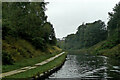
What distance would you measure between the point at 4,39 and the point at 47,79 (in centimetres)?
1648

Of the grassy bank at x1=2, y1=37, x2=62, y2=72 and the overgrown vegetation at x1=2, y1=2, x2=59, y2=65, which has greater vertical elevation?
the overgrown vegetation at x1=2, y1=2, x2=59, y2=65

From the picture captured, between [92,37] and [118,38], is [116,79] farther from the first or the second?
[92,37]

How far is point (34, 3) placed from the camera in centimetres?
4112

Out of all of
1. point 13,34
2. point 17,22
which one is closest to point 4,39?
point 13,34

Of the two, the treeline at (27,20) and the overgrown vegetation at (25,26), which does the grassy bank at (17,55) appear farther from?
the treeline at (27,20)

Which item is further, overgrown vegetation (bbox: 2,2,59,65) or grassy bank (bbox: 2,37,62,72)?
overgrown vegetation (bbox: 2,2,59,65)

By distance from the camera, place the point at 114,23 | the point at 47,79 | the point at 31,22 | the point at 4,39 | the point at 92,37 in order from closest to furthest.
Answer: the point at 47,79 < the point at 4,39 < the point at 31,22 < the point at 114,23 < the point at 92,37

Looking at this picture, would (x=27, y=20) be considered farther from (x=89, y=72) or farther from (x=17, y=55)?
A: (x=89, y=72)

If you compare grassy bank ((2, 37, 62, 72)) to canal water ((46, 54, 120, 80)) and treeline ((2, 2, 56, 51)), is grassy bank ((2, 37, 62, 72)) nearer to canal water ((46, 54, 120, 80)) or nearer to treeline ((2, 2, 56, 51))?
treeline ((2, 2, 56, 51))

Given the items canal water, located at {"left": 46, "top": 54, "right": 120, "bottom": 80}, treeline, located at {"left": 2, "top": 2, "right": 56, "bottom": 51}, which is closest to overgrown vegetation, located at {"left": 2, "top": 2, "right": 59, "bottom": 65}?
treeline, located at {"left": 2, "top": 2, "right": 56, "bottom": 51}

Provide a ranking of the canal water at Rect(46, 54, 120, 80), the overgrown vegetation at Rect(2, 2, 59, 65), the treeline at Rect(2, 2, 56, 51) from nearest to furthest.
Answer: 1. the canal water at Rect(46, 54, 120, 80)
2. the overgrown vegetation at Rect(2, 2, 59, 65)
3. the treeline at Rect(2, 2, 56, 51)

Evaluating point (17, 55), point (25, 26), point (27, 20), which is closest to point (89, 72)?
point (17, 55)

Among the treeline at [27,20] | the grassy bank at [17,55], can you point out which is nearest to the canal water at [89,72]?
the grassy bank at [17,55]

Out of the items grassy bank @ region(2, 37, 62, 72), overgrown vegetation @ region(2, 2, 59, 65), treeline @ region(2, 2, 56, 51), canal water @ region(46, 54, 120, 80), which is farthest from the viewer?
treeline @ region(2, 2, 56, 51)
